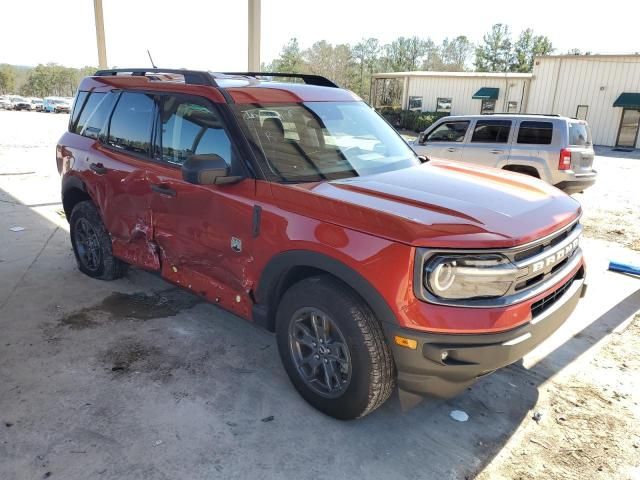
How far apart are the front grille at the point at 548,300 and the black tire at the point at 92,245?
3668 mm

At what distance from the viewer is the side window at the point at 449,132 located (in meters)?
9.88

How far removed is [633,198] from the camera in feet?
35.0

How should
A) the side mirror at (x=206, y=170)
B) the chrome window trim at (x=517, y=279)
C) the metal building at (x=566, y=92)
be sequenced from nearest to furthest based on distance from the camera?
the chrome window trim at (x=517, y=279) → the side mirror at (x=206, y=170) → the metal building at (x=566, y=92)

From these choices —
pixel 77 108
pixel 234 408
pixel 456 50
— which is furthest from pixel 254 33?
pixel 456 50

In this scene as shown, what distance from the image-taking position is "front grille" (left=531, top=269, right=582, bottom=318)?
8.59ft

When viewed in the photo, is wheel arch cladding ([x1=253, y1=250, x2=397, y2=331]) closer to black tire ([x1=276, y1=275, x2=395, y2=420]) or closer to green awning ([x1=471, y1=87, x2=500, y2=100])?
black tire ([x1=276, y1=275, x2=395, y2=420])

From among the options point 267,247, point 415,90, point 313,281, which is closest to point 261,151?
point 267,247

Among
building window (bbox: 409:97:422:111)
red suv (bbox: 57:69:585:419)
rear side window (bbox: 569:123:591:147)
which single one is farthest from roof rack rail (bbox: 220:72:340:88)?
building window (bbox: 409:97:422:111)

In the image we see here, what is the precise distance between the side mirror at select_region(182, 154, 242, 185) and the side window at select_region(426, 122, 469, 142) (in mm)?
7765

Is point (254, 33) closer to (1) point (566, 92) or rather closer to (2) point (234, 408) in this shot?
(2) point (234, 408)

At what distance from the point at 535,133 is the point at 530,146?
0.81 ft

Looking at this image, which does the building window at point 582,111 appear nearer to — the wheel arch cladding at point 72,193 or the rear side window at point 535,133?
the rear side window at point 535,133

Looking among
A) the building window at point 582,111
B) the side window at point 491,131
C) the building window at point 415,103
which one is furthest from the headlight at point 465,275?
the building window at point 415,103

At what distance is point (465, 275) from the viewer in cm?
238
